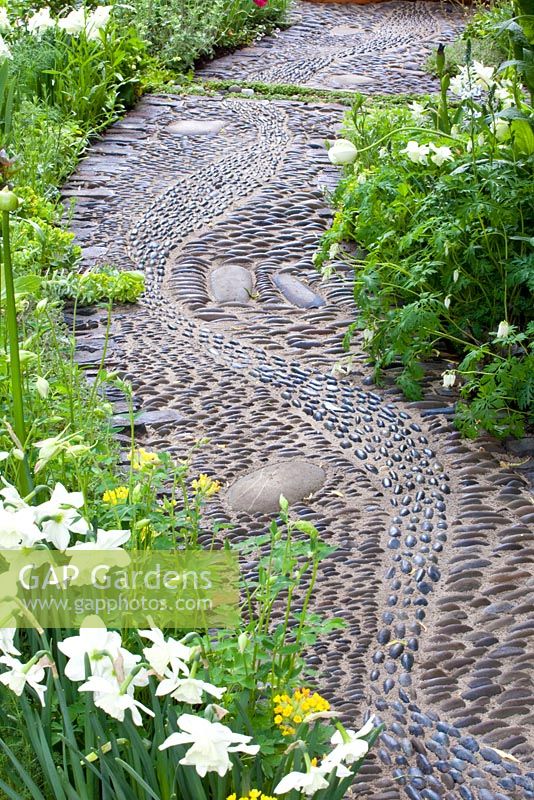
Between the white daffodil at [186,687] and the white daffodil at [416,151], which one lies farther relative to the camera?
the white daffodil at [416,151]

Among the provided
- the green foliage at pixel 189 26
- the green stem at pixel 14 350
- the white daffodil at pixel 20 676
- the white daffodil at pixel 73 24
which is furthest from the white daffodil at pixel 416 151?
the green foliage at pixel 189 26

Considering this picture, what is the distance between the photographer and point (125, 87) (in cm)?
743

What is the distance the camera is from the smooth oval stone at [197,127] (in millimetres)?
7023

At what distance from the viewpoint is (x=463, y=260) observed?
12.9 feet

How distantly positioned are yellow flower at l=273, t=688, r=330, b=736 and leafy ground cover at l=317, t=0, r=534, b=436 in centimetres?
178

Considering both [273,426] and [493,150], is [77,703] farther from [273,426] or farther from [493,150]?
[493,150]

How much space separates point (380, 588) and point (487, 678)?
0.46 meters

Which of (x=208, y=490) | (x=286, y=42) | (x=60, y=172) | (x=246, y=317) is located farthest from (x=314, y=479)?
(x=286, y=42)

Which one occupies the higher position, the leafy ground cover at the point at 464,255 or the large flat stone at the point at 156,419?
the leafy ground cover at the point at 464,255

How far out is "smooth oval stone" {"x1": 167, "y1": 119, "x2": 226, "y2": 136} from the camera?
Answer: 702 centimetres

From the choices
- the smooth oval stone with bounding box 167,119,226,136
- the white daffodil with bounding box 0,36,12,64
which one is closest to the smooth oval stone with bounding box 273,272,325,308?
the smooth oval stone with bounding box 167,119,226,136

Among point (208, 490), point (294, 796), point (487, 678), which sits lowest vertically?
point (487, 678)

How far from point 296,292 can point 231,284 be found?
331 mm

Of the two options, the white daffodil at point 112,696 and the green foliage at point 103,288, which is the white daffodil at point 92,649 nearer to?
the white daffodil at point 112,696
